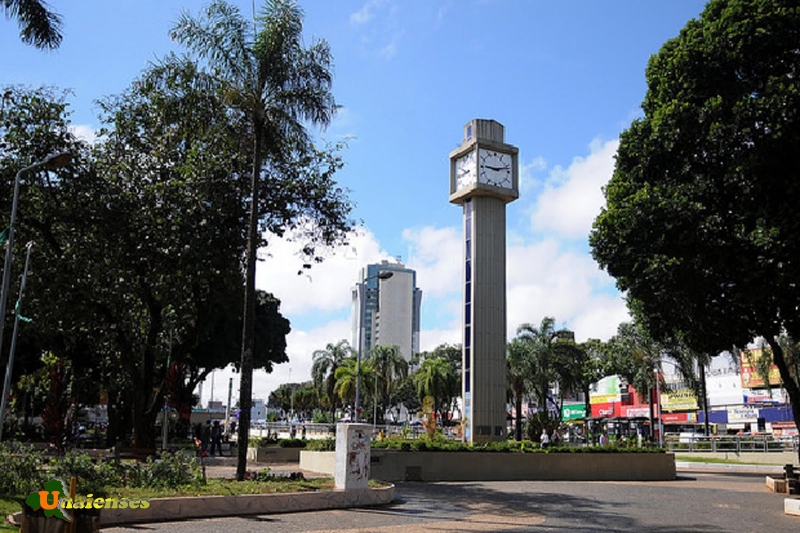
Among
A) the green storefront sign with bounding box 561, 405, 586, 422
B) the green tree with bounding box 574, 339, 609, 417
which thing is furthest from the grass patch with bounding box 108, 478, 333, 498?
the green storefront sign with bounding box 561, 405, 586, 422

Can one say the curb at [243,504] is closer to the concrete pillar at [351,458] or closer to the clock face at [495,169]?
the concrete pillar at [351,458]

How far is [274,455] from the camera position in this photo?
31.7 m

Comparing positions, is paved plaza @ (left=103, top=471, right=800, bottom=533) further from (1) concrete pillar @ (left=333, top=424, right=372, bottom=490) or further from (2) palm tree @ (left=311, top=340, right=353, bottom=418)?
(2) palm tree @ (left=311, top=340, right=353, bottom=418)

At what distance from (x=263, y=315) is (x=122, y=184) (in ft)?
61.4

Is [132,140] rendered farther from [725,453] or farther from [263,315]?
[725,453]

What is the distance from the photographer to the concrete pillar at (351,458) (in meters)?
15.8

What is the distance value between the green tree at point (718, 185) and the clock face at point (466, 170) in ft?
48.1

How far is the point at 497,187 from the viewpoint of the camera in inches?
1380

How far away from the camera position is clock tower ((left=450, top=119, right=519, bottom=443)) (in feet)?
110

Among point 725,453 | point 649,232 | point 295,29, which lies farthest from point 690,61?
point 725,453

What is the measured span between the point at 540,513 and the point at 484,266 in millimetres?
20207

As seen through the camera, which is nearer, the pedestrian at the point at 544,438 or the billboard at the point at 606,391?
the pedestrian at the point at 544,438

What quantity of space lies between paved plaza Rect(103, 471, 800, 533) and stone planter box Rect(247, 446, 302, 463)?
11.2m
